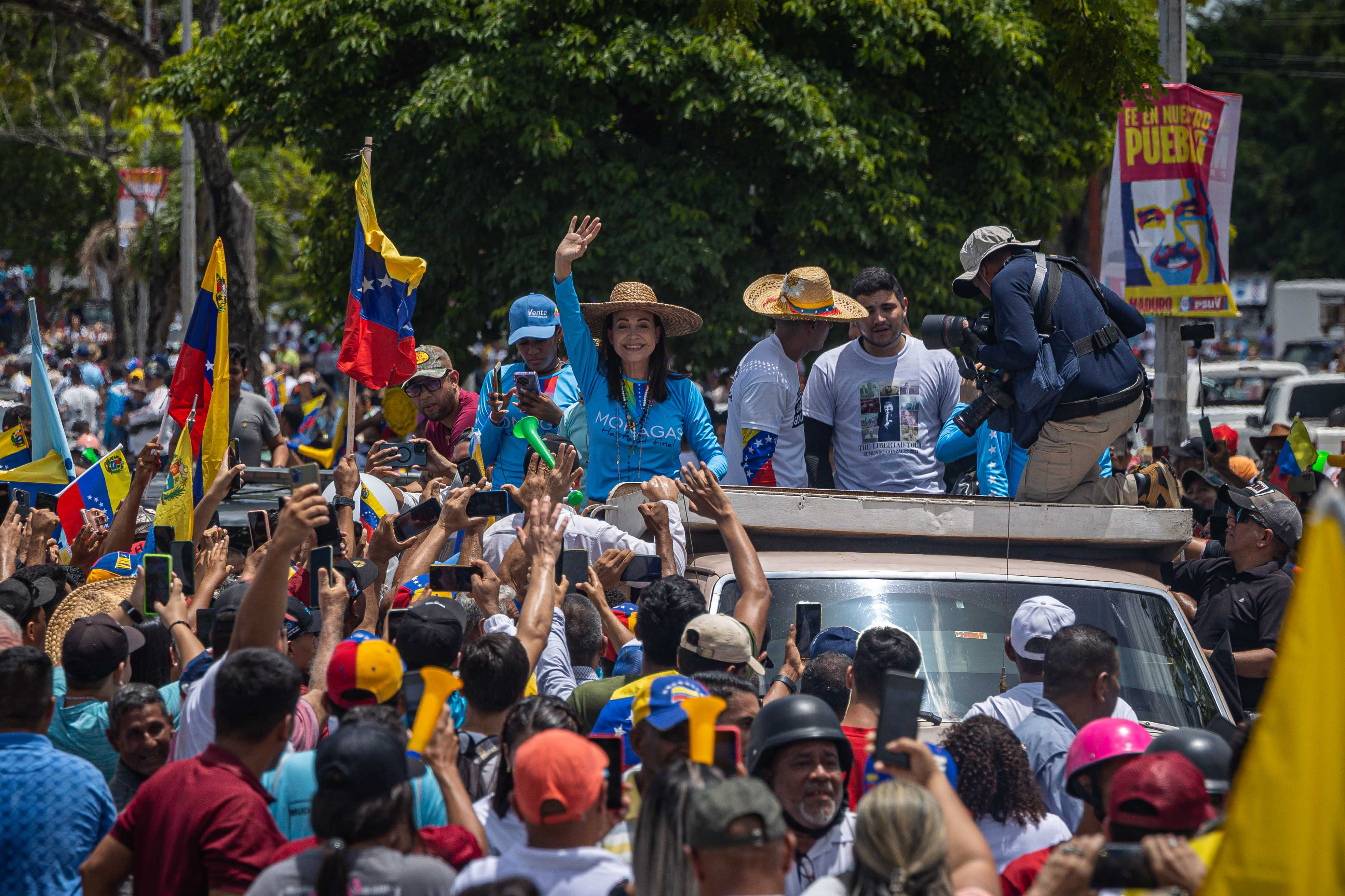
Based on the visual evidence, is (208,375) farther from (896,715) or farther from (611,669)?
(896,715)

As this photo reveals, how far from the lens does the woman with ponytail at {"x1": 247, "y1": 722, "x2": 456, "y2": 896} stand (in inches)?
115

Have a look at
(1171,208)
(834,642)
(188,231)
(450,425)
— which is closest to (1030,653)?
(834,642)

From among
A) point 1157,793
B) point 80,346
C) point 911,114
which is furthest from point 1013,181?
point 80,346

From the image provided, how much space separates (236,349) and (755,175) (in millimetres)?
4848

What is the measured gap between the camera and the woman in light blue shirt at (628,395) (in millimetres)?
6699

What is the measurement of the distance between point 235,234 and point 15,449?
9133mm

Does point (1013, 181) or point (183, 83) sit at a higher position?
point (183, 83)

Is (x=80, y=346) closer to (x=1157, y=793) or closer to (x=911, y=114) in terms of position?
(x=911, y=114)

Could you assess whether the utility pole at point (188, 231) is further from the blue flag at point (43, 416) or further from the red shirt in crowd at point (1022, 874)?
the red shirt in crowd at point (1022, 874)

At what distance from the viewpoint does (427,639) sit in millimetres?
4391

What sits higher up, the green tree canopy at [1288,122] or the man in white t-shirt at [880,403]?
the green tree canopy at [1288,122]

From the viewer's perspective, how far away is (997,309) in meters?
5.86

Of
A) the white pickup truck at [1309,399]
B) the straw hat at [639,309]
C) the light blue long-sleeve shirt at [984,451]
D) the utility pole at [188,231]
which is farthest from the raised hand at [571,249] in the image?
the utility pole at [188,231]

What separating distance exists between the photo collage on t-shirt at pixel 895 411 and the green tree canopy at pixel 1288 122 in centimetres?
4172
